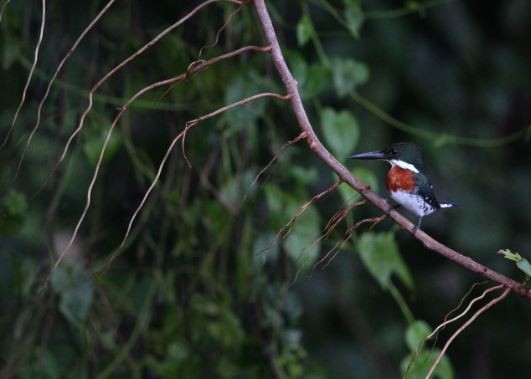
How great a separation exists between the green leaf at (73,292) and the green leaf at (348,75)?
0.63 meters

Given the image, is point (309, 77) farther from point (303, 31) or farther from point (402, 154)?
point (402, 154)

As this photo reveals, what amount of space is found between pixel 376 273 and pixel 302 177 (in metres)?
0.27

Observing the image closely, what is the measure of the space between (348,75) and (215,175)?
0.61m

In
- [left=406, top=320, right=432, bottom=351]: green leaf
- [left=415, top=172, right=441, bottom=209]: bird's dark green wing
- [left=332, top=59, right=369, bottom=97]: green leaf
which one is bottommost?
[left=406, top=320, right=432, bottom=351]: green leaf

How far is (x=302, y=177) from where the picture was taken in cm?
227

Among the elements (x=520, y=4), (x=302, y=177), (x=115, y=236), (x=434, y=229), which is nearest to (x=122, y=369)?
(x=115, y=236)

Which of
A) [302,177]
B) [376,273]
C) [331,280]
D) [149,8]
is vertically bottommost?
[331,280]

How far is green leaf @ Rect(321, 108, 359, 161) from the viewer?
211cm

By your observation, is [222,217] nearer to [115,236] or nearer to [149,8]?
[115,236]

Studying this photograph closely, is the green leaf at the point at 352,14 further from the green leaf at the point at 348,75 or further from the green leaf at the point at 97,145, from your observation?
the green leaf at the point at 97,145

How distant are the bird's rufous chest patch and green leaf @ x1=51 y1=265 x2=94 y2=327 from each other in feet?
1.98

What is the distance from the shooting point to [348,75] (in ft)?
7.25

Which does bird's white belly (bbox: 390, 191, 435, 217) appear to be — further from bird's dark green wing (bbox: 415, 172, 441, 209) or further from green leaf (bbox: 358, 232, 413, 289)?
green leaf (bbox: 358, 232, 413, 289)

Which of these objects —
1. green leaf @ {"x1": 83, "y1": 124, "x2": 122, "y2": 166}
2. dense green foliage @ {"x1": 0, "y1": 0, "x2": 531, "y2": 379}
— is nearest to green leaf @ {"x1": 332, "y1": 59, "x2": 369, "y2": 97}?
dense green foliage @ {"x1": 0, "y1": 0, "x2": 531, "y2": 379}
